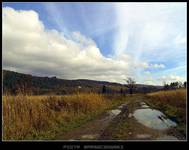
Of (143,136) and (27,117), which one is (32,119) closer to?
(27,117)

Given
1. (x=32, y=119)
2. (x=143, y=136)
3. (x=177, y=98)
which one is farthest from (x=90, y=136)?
(x=177, y=98)

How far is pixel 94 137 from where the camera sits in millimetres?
7887

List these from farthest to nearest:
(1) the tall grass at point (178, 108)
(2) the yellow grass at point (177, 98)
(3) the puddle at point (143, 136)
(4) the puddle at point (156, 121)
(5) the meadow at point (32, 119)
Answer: (2) the yellow grass at point (177, 98)
(1) the tall grass at point (178, 108)
(4) the puddle at point (156, 121)
(5) the meadow at point (32, 119)
(3) the puddle at point (143, 136)

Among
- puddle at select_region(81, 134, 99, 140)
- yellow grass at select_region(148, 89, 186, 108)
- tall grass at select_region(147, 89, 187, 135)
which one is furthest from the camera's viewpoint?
yellow grass at select_region(148, 89, 186, 108)

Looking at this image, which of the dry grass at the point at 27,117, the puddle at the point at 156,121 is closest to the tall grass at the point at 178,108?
the puddle at the point at 156,121

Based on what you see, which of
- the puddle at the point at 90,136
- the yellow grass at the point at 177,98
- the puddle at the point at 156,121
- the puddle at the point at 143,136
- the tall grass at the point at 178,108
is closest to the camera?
the puddle at the point at 90,136

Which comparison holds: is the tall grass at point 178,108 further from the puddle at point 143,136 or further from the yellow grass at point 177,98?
the puddle at point 143,136

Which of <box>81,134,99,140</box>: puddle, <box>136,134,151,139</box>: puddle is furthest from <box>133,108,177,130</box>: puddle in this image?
<box>81,134,99,140</box>: puddle

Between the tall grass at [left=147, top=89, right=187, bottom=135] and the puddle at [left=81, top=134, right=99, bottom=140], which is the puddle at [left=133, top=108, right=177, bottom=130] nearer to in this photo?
the tall grass at [left=147, top=89, right=187, bottom=135]

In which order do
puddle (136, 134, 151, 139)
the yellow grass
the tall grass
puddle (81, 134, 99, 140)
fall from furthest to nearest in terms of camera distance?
the yellow grass, the tall grass, puddle (136, 134, 151, 139), puddle (81, 134, 99, 140)

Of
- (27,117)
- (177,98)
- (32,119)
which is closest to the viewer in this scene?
(27,117)

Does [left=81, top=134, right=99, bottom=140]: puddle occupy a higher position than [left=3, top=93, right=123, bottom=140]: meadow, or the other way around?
[left=3, top=93, right=123, bottom=140]: meadow

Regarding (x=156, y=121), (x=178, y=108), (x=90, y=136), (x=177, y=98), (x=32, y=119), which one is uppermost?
(x=177, y=98)
